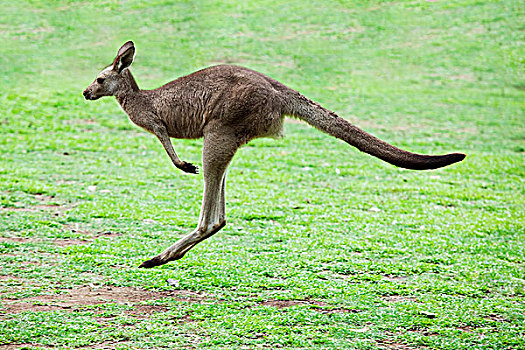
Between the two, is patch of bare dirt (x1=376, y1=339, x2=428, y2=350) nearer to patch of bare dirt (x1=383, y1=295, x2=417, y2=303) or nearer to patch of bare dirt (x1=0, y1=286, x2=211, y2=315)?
patch of bare dirt (x1=383, y1=295, x2=417, y2=303)

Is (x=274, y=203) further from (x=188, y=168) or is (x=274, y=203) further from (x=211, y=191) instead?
(x=188, y=168)

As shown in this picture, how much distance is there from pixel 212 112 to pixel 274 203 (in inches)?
127

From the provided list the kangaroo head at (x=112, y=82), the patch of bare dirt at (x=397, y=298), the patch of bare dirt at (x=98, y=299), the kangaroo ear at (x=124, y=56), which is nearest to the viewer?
the patch of bare dirt at (x=98, y=299)

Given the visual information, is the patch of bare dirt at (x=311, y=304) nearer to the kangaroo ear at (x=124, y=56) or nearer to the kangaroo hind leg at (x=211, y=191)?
the kangaroo hind leg at (x=211, y=191)

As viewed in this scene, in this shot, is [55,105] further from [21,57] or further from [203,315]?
[203,315]

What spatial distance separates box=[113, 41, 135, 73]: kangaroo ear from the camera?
181 inches

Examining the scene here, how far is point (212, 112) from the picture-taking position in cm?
456

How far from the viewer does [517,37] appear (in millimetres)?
17547

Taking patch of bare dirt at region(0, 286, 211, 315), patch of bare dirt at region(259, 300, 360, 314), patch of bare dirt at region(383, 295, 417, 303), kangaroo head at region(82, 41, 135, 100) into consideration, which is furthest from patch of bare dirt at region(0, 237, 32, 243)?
patch of bare dirt at region(383, 295, 417, 303)

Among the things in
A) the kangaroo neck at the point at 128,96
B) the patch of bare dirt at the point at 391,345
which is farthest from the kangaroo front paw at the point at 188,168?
the patch of bare dirt at the point at 391,345

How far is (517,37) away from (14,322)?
16.4 metres

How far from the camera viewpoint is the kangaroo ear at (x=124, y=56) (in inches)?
181

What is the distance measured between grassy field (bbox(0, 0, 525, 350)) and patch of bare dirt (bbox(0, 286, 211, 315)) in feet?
0.07

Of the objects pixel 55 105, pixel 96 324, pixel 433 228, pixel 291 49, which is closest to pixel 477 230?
pixel 433 228
